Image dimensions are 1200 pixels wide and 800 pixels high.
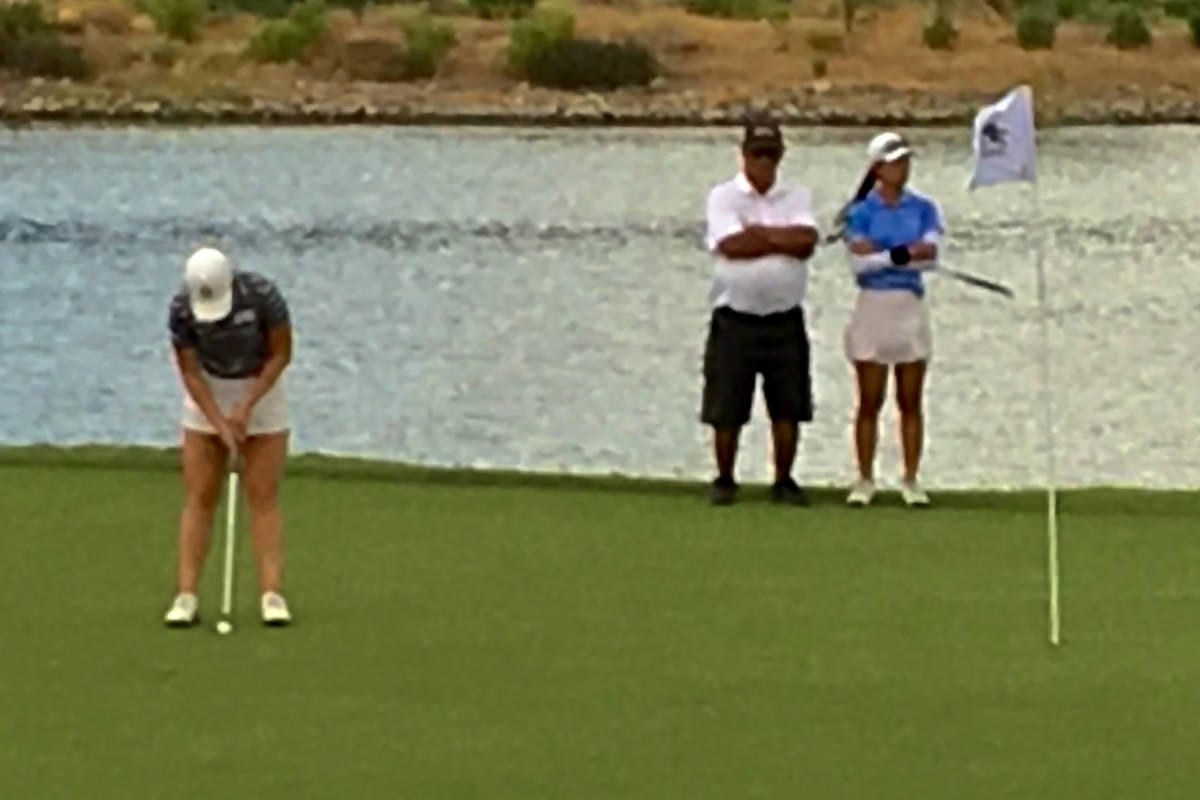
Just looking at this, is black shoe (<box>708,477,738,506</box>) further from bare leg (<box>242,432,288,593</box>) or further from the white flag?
bare leg (<box>242,432,288,593</box>)

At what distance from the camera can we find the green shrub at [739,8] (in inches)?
3287

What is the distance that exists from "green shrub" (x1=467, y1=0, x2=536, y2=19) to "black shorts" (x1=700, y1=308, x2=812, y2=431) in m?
73.9

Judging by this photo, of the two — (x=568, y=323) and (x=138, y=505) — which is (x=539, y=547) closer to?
(x=138, y=505)

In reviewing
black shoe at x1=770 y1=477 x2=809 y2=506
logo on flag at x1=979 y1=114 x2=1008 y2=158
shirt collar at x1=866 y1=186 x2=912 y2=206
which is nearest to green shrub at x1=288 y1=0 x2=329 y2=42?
black shoe at x1=770 y1=477 x2=809 y2=506

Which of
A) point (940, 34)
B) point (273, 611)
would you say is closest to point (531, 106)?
point (940, 34)

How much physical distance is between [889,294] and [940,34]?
234ft

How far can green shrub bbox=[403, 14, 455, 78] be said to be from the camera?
267 feet

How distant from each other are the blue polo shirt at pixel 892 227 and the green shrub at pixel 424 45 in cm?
6866

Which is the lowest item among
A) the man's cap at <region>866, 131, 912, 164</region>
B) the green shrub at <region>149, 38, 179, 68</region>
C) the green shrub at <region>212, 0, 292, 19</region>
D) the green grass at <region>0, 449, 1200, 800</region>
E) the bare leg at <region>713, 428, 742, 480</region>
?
the green grass at <region>0, 449, 1200, 800</region>

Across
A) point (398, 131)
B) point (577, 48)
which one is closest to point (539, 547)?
point (398, 131)

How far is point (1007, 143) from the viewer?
1048 cm

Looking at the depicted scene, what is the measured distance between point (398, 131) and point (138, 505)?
63255 millimetres

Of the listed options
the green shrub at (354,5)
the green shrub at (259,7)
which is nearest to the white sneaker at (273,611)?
the green shrub at (259,7)

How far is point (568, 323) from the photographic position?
3331cm
